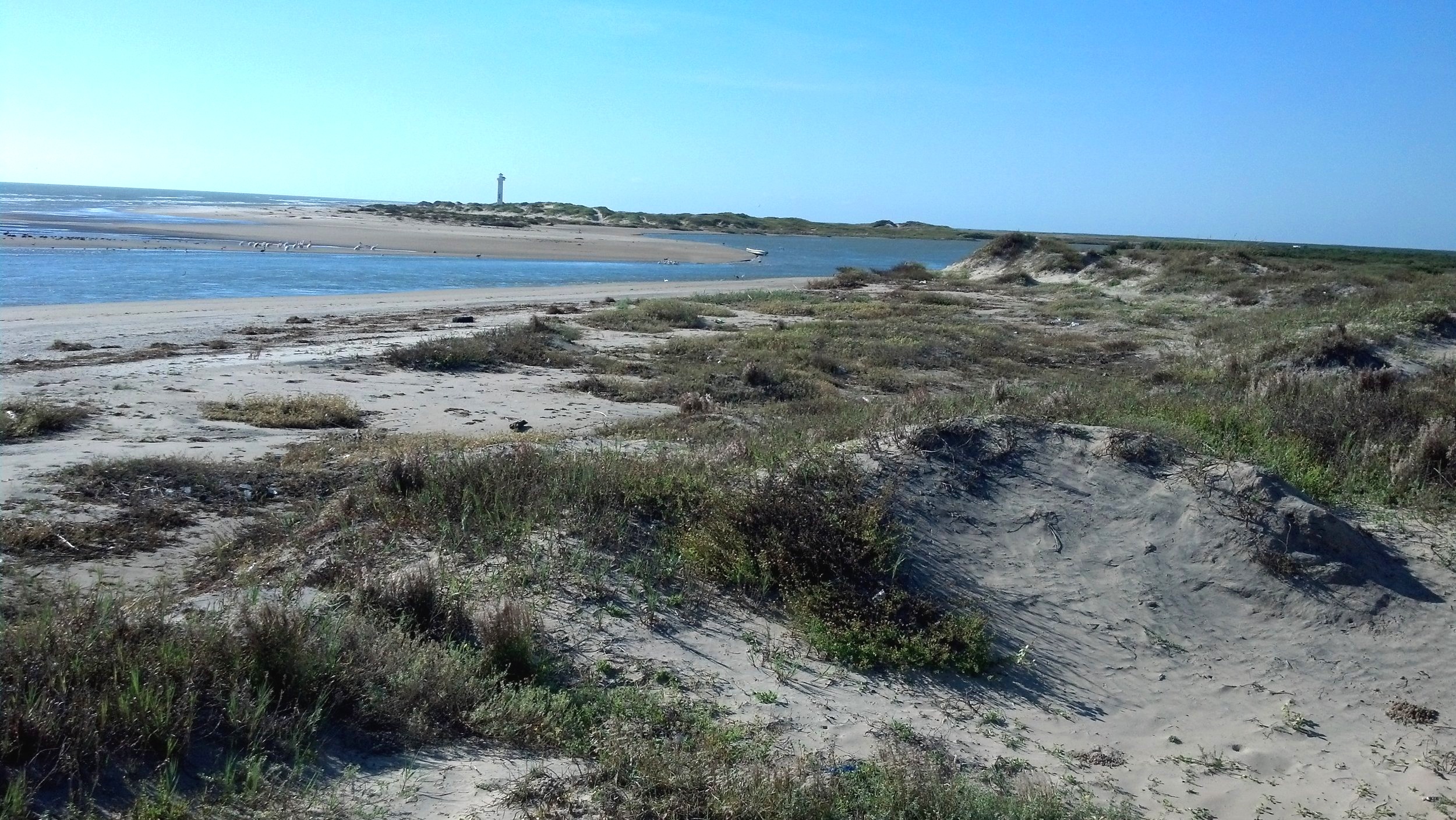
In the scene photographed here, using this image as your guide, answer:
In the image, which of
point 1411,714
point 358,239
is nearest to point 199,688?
point 1411,714

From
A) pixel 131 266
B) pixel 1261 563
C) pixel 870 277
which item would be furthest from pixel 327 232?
pixel 1261 563

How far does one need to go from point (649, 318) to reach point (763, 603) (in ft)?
58.4

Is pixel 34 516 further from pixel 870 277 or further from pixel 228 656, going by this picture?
pixel 870 277

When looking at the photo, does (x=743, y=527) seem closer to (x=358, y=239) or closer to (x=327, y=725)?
(x=327, y=725)

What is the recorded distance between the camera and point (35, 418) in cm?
962

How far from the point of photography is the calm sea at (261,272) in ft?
87.3

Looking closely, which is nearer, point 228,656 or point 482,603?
point 228,656

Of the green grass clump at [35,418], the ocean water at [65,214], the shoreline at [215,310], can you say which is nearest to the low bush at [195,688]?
the green grass clump at [35,418]

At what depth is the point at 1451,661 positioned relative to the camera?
6.26 m

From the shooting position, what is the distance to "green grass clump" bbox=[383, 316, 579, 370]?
1555cm

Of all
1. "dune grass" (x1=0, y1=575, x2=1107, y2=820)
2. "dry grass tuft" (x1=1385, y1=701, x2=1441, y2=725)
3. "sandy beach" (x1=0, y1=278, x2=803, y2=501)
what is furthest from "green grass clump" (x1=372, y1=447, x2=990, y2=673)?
"sandy beach" (x1=0, y1=278, x2=803, y2=501)

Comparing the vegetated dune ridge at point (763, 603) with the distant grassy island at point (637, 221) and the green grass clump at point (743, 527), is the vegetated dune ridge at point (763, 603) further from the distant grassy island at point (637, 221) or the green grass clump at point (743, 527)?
the distant grassy island at point (637, 221)

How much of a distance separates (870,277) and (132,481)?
35586mm

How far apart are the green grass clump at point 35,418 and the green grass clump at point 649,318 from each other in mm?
12345
